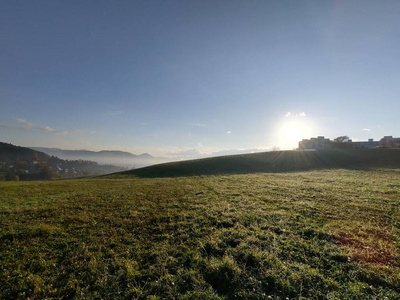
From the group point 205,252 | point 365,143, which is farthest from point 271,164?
point 365,143

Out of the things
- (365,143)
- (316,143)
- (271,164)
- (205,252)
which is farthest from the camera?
(316,143)

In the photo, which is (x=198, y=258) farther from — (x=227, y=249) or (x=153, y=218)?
(x=153, y=218)

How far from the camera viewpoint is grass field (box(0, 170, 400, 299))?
19.7 ft

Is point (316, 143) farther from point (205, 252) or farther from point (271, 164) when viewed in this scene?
point (205, 252)

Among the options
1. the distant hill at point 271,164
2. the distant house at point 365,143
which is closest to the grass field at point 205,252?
the distant hill at point 271,164

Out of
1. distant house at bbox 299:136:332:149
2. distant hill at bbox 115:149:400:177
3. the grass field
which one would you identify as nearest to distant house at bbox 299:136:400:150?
distant house at bbox 299:136:332:149

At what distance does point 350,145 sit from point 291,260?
120 meters

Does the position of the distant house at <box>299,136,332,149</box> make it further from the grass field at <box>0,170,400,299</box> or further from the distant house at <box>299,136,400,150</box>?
the grass field at <box>0,170,400,299</box>

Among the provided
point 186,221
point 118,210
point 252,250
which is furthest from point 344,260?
point 118,210

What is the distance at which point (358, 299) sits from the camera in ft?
17.5

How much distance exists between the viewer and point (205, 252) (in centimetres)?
816

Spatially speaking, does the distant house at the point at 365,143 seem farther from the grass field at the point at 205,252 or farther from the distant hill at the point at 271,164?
the grass field at the point at 205,252

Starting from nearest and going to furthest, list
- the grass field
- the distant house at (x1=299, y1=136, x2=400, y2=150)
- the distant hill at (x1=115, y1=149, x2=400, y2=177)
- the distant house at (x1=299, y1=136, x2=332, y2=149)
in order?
the grass field
the distant hill at (x1=115, y1=149, x2=400, y2=177)
the distant house at (x1=299, y1=136, x2=400, y2=150)
the distant house at (x1=299, y1=136, x2=332, y2=149)

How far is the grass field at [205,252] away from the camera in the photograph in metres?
6.01
